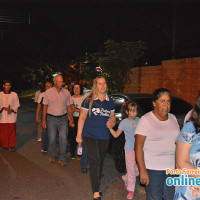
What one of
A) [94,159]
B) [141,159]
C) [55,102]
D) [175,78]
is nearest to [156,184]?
[141,159]

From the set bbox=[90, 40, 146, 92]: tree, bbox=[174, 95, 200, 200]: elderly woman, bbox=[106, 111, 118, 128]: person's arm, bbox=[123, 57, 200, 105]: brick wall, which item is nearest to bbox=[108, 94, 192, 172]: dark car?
bbox=[106, 111, 118, 128]: person's arm

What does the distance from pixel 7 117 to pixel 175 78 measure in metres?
6.68

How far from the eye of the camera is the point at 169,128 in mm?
3980

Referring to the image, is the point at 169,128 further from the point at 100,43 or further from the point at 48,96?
the point at 100,43

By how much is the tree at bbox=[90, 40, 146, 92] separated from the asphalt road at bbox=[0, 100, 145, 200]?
33.0 feet

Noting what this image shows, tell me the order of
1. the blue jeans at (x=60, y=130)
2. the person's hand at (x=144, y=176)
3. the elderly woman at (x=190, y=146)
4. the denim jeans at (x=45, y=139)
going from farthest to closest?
1. the denim jeans at (x=45, y=139)
2. the blue jeans at (x=60, y=130)
3. the person's hand at (x=144, y=176)
4. the elderly woman at (x=190, y=146)

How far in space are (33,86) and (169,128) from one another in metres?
56.7

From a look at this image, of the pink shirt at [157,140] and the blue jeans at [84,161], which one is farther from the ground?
the pink shirt at [157,140]

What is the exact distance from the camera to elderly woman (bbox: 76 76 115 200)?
18.3 ft

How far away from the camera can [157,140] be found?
13.0 ft

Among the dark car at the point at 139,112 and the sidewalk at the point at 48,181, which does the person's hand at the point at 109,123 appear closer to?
the sidewalk at the point at 48,181

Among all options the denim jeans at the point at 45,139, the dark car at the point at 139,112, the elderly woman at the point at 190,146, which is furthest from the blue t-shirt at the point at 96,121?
the denim jeans at the point at 45,139

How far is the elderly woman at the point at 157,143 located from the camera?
391 centimetres

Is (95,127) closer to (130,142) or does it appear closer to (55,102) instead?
(130,142)
